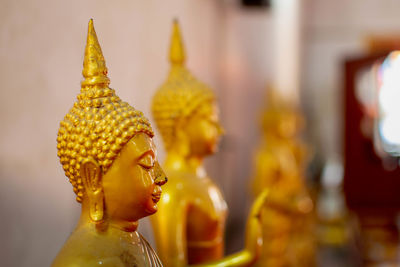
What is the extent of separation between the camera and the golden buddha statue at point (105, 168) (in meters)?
1.31

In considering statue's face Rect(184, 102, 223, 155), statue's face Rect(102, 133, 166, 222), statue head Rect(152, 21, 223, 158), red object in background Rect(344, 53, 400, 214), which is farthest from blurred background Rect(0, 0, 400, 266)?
statue's face Rect(102, 133, 166, 222)

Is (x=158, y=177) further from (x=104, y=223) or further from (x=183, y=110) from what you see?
(x=183, y=110)

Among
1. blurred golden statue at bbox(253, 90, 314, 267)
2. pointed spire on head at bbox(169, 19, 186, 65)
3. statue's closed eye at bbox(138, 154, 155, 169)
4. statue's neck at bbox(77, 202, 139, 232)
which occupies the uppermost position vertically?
pointed spire on head at bbox(169, 19, 186, 65)

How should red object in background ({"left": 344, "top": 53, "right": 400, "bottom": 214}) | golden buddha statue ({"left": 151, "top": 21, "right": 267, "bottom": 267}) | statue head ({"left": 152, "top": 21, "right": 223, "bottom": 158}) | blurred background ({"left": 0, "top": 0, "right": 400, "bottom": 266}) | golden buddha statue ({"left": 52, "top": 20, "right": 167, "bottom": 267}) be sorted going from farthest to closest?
red object in background ({"left": 344, "top": 53, "right": 400, "bottom": 214}), statue head ({"left": 152, "top": 21, "right": 223, "bottom": 158}), golden buddha statue ({"left": 151, "top": 21, "right": 267, "bottom": 267}), blurred background ({"left": 0, "top": 0, "right": 400, "bottom": 266}), golden buddha statue ({"left": 52, "top": 20, "right": 167, "bottom": 267})

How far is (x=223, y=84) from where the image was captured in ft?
15.8

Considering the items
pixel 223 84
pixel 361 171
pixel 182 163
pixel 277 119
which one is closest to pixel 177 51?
pixel 182 163

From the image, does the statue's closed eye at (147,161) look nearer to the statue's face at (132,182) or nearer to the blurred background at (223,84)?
the statue's face at (132,182)

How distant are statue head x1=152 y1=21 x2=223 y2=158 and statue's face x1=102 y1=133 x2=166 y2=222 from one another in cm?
60

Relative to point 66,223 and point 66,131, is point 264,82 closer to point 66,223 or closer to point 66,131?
point 66,223

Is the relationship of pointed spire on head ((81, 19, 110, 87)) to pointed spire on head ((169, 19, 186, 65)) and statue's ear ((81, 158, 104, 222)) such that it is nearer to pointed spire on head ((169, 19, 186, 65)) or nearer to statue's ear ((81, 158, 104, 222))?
statue's ear ((81, 158, 104, 222))

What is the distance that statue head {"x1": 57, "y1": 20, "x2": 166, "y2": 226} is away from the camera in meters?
1.31

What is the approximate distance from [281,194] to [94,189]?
234 centimetres

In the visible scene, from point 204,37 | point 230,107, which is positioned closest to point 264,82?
point 230,107

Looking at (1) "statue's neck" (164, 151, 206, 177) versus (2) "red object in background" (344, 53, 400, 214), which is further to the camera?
(2) "red object in background" (344, 53, 400, 214)
